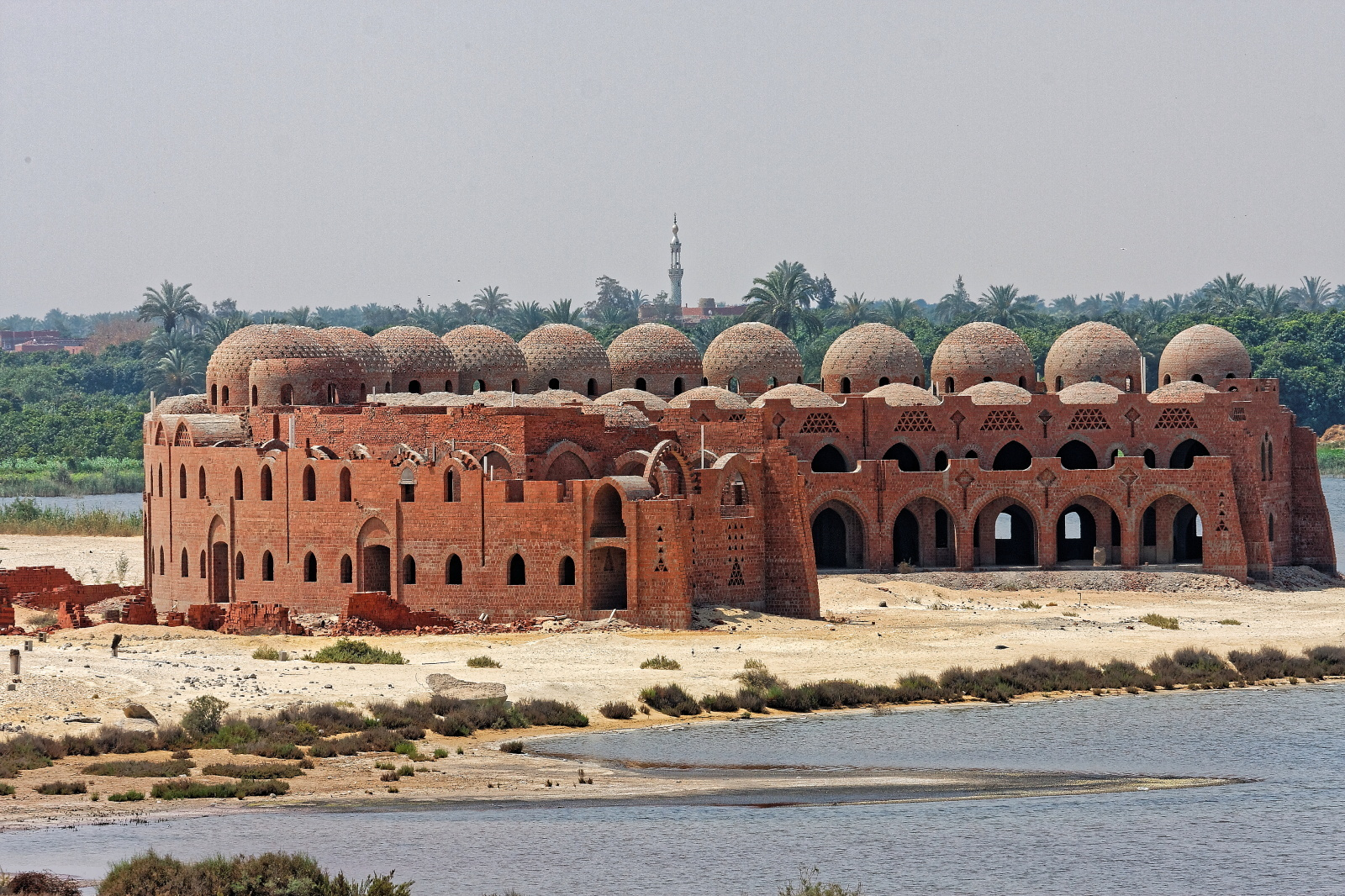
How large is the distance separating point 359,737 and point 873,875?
9409mm

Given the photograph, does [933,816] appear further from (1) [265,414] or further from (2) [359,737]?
(1) [265,414]

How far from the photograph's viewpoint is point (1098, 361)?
197 ft

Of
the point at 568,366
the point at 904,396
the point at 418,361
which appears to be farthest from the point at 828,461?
the point at 418,361

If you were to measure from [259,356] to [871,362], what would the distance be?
661 inches

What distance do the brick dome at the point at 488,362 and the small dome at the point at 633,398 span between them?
3265 mm

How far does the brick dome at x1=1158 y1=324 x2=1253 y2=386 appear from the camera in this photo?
194ft

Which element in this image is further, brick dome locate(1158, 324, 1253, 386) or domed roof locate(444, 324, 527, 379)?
brick dome locate(1158, 324, 1253, 386)

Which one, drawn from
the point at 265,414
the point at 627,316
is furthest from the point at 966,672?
the point at 627,316

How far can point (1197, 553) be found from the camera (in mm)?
55062

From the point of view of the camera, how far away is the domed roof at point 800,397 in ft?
178

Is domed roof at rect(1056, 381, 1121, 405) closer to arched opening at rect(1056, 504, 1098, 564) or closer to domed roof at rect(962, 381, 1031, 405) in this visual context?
domed roof at rect(962, 381, 1031, 405)

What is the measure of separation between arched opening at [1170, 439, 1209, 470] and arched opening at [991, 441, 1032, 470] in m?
1.99

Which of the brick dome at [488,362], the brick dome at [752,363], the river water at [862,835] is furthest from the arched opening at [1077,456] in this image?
the river water at [862,835]

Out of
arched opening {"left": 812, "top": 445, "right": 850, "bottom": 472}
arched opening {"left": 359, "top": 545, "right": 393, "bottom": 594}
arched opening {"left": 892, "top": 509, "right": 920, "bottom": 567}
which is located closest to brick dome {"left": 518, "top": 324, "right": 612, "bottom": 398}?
arched opening {"left": 812, "top": 445, "right": 850, "bottom": 472}
